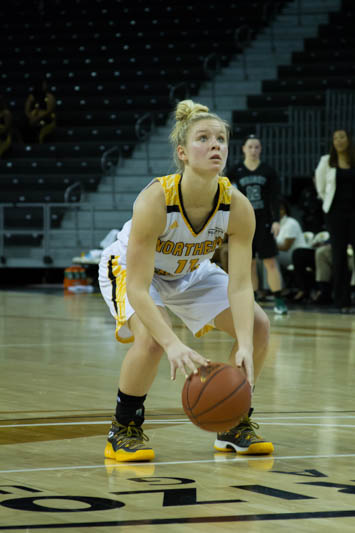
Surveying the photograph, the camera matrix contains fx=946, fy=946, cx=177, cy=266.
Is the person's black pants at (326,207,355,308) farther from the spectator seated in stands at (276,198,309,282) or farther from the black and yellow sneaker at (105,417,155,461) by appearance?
the black and yellow sneaker at (105,417,155,461)

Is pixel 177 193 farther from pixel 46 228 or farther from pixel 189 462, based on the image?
pixel 46 228

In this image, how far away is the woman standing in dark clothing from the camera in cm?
984

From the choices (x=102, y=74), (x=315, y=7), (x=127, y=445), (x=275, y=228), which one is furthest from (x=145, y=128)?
(x=127, y=445)

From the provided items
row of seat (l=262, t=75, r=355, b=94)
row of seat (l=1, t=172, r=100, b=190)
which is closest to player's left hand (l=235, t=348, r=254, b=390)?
row of seat (l=262, t=75, r=355, b=94)

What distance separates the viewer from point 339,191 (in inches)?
388

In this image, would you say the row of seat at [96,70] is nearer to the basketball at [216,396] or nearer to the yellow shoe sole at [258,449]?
the yellow shoe sole at [258,449]

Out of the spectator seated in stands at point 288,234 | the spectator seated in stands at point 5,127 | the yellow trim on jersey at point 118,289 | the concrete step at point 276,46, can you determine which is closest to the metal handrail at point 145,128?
the spectator seated in stands at point 5,127

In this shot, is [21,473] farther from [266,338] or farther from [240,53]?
[240,53]

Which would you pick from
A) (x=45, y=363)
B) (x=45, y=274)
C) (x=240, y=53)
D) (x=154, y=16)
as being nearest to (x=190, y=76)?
(x=240, y=53)

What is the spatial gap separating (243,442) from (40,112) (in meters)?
15.5

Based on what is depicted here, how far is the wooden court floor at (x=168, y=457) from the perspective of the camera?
2539 millimetres

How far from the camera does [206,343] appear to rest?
7320 millimetres

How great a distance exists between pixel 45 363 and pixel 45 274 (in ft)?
35.4

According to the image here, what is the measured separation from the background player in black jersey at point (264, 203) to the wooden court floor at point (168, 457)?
9.70 ft
